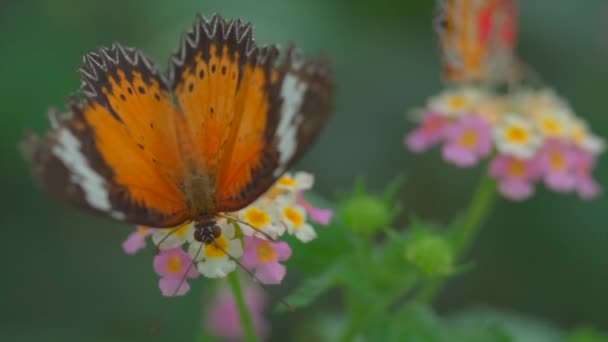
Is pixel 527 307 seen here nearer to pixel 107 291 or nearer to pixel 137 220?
pixel 107 291

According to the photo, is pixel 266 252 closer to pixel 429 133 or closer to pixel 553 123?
pixel 429 133

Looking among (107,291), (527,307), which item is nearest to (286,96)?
(107,291)

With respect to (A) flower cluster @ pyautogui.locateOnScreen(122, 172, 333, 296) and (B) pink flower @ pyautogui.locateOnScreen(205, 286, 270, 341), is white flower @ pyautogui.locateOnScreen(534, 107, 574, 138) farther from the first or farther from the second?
(B) pink flower @ pyautogui.locateOnScreen(205, 286, 270, 341)

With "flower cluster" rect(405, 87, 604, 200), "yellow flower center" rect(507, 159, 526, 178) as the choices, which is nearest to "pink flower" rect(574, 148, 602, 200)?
"flower cluster" rect(405, 87, 604, 200)

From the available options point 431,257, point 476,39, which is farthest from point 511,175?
point 476,39

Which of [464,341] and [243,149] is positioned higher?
[243,149]

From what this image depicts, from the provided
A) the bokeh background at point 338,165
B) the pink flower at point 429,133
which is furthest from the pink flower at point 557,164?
the bokeh background at point 338,165
